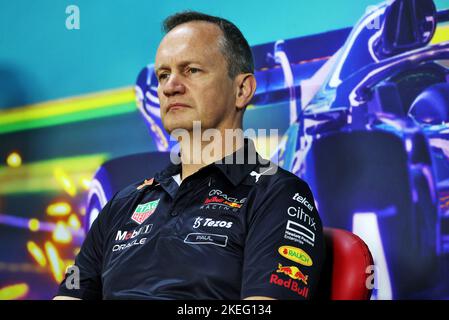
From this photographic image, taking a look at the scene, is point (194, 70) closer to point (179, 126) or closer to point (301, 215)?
point (179, 126)

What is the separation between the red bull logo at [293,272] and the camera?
133cm

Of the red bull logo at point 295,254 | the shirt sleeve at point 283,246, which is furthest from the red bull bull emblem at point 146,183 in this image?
the red bull logo at point 295,254

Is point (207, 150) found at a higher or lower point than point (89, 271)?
higher

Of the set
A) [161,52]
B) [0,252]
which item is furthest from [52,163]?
[161,52]

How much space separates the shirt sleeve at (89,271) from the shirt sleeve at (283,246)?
0.48m

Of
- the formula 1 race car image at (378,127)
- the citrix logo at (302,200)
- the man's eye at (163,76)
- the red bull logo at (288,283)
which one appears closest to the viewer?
the red bull logo at (288,283)

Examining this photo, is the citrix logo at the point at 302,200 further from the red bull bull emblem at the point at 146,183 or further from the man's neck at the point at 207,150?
the red bull bull emblem at the point at 146,183

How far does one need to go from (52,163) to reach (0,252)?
16.3 inches

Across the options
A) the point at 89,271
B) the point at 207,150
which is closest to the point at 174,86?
the point at 207,150

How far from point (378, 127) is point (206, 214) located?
883 millimetres

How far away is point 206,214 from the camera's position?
4.97ft

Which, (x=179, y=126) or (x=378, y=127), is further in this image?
(x=378, y=127)

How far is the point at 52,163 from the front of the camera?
2.56 metres

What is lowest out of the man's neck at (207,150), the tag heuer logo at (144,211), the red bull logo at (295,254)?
the red bull logo at (295,254)
